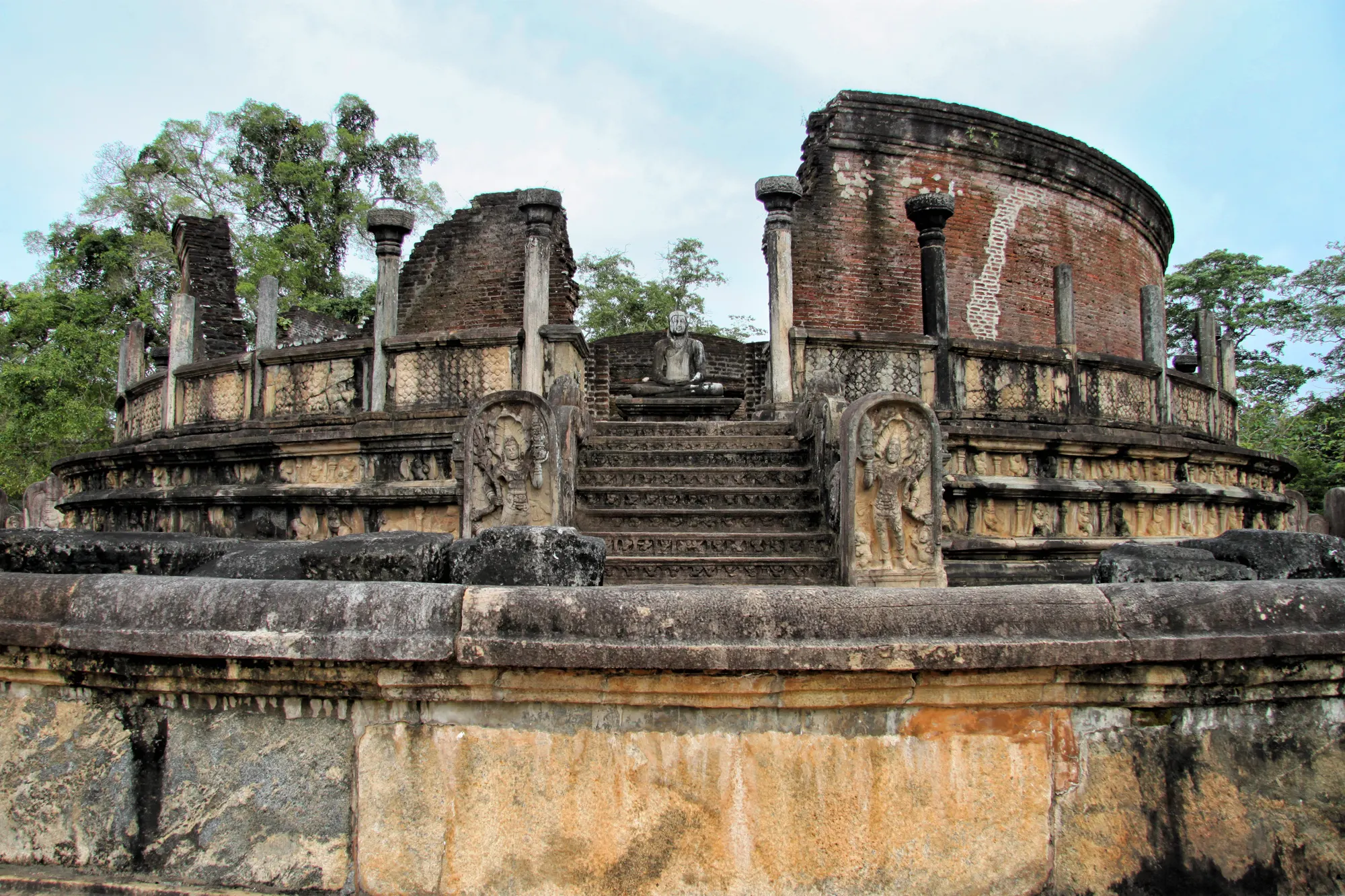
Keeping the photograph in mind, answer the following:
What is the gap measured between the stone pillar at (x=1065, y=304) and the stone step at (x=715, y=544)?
14.3 ft

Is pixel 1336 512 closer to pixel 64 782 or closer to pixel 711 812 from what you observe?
pixel 711 812

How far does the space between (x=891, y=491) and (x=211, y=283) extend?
14553 millimetres

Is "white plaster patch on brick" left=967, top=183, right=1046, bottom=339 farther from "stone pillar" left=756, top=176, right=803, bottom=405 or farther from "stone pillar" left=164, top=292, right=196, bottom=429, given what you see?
"stone pillar" left=164, top=292, right=196, bottom=429

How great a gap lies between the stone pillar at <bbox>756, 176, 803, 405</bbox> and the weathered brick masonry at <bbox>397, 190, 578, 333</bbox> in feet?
25.1

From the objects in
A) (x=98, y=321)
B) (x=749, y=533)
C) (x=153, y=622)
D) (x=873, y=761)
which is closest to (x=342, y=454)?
(x=749, y=533)

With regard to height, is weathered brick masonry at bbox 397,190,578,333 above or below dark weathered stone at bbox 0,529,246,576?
above

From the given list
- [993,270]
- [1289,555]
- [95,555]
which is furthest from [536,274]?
[993,270]

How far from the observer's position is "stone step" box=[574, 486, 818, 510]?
7.40 meters

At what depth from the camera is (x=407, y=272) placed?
1786cm

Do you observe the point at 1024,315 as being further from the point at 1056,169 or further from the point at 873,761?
the point at 873,761

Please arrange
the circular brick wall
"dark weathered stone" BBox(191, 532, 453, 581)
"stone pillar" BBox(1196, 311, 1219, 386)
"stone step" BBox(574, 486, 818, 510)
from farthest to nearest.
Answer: the circular brick wall, "stone pillar" BBox(1196, 311, 1219, 386), "stone step" BBox(574, 486, 818, 510), "dark weathered stone" BBox(191, 532, 453, 581)

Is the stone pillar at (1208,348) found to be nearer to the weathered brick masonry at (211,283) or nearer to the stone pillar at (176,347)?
the stone pillar at (176,347)

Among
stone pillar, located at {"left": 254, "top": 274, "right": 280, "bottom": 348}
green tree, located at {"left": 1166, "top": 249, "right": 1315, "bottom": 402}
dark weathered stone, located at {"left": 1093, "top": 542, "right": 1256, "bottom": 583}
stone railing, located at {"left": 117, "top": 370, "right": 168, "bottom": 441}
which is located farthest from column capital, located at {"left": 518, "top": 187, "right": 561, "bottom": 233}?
green tree, located at {"left": 1166, "top": 249, "right": 1315, "bottom": 402}

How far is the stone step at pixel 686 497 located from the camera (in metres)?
7.40
